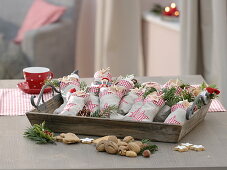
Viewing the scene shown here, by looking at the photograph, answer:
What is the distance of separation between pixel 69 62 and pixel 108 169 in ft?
11.2

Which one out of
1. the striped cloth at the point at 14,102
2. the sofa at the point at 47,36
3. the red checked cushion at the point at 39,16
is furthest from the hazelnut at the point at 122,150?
the red checked cushion at the point at 39,16

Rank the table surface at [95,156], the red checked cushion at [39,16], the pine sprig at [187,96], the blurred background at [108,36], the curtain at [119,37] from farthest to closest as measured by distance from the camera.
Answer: the red checked cushion at [39,16] → the curtain at [119,37] → the blurred background at [108,36] → the pine sprig at [187,96] → the table surface at [95,156]

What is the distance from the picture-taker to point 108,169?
4.27ft

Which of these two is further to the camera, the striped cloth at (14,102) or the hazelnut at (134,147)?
the striped cloth at (14,102)

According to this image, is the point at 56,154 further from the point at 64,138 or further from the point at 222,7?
the point at 222,7

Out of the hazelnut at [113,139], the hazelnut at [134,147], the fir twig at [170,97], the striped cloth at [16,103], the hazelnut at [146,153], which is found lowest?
the striped cloth at [16,103]

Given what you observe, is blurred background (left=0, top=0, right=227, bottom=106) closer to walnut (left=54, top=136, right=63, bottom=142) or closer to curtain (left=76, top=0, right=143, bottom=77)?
curtain (left=76, top=0, right=143, bottom=77)

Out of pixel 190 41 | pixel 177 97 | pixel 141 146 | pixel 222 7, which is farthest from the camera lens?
pixel 190 41

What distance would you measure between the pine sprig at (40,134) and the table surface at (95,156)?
0.02 meters

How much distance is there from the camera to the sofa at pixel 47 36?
164 inches

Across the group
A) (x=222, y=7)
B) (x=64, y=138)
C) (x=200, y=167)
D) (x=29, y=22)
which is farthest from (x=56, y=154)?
(x=29, y=22)

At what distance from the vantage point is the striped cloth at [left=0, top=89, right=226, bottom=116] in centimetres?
176

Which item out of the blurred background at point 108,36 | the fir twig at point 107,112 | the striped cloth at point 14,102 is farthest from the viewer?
the blurred background at point 108,36

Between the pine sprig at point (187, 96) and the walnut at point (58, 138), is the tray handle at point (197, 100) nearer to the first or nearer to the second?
the pine sprig at point (187, 96)
